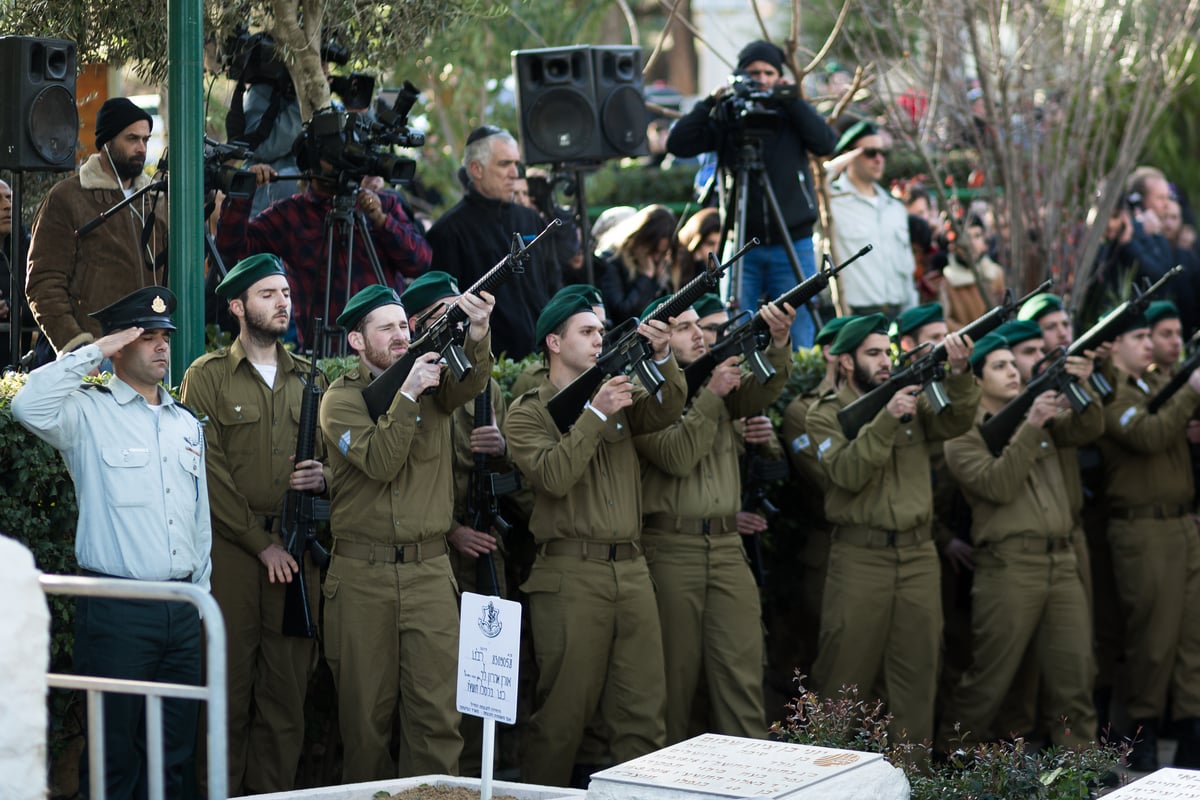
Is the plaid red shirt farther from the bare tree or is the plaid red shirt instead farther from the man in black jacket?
the bare tree

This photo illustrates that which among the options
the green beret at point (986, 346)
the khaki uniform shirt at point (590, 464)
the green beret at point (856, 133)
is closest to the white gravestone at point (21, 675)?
the khaki uniform shirt at point (590, 464)

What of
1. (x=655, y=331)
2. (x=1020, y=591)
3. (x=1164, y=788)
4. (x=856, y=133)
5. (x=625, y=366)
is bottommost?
(x=1164, y=788)

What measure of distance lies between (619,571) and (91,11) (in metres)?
3.86

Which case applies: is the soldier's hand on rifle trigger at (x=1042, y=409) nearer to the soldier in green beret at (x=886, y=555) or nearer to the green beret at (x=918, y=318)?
the soldier in green beret at (x=886, y=555)

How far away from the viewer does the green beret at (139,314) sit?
20.7 feet

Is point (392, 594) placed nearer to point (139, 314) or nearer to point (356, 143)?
point (139, 314)

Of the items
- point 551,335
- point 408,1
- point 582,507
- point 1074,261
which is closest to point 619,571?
point 582,507

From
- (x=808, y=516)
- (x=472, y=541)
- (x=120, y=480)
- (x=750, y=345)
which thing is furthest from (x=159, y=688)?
(x=808, y=516)

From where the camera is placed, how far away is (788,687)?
9.45 metres

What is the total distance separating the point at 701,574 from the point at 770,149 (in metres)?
3.17

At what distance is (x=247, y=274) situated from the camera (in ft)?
23.8

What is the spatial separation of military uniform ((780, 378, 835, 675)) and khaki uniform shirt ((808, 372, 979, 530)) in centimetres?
13

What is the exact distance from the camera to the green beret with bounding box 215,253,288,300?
7.25 meters

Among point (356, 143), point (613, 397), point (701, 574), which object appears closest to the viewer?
point (613, 397)
